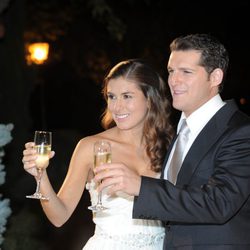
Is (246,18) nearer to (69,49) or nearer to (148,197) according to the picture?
(69,49)

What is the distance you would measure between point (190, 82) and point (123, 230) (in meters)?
1.48

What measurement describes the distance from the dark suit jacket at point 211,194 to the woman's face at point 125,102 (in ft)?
3.93

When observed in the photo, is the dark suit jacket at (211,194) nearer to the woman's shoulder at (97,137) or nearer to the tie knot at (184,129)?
the tie knot at (184,129)

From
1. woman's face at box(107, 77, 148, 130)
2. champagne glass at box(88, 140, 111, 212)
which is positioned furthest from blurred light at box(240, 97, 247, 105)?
champagne glass at box(88, 140, 111, 212)

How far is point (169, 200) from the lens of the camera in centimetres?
313

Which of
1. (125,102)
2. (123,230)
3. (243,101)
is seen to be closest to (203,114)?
(125,102)

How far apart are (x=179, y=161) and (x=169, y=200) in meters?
0.52

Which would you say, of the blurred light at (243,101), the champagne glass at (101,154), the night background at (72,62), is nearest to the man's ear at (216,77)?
the champagne glass at (101,154)

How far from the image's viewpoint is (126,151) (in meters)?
4.89

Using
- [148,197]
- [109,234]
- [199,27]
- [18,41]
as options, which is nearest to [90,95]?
[199,27]

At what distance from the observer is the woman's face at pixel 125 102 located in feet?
15.1

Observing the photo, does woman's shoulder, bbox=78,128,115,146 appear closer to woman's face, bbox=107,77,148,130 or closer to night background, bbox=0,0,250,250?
woman's face, bbox=107,77,148,130

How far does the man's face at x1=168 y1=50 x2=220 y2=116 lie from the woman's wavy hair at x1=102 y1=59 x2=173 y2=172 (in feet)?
3.70

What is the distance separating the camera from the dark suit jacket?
10.3 feet
